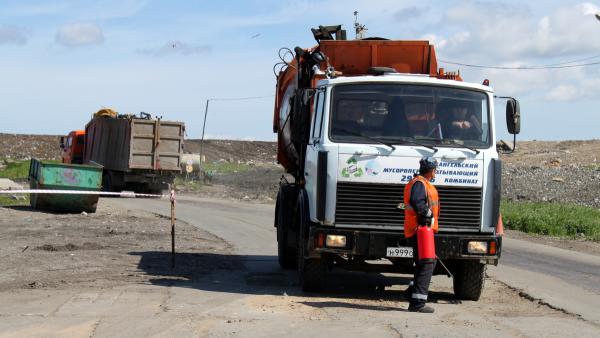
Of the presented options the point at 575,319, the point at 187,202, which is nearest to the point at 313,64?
the point at 575,319

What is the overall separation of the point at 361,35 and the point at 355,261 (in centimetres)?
448

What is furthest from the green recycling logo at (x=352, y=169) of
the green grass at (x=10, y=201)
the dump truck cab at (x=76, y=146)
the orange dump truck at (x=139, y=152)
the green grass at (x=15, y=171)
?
the green grass at (x=15, y=171)

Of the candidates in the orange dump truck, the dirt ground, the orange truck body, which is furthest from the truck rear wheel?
the orange truck body

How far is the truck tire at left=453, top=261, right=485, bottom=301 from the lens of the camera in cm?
1189

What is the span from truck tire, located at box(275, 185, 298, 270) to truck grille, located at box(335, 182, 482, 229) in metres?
2.46

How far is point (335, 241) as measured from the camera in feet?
37.0

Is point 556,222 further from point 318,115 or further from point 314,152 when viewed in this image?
point 314,152

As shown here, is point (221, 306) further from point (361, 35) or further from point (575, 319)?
point (361, 35)

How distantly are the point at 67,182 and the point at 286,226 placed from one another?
1133cm

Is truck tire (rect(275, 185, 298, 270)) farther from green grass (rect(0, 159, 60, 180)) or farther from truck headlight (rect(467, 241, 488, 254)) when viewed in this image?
green grass (rect(0, 159, 60, 180))

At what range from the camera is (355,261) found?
11930mm

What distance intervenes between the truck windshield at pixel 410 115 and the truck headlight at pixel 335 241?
1.15 m

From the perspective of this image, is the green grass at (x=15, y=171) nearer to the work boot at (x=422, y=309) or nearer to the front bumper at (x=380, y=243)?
the front bumper at (x=380, y=243)

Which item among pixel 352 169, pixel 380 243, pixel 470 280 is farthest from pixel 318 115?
pixel 470 280
